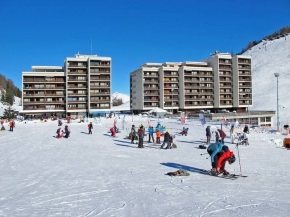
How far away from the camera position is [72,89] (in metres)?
77.7

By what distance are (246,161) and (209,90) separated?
260ft

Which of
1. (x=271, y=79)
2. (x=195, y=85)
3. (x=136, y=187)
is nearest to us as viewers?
(x=136, y=187)

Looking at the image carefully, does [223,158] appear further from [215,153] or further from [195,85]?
[195,85]

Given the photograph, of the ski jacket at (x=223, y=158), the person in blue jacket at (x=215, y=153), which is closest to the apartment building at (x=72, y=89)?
the person in blue jacket at (x=215, y=153)

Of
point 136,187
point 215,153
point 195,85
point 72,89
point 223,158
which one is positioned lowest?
point 136,187

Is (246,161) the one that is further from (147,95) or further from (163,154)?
(147,95)

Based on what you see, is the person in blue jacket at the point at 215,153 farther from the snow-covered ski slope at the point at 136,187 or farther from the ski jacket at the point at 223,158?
the snow-covered ski slope at the point at 136,187

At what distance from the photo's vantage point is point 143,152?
19.7m

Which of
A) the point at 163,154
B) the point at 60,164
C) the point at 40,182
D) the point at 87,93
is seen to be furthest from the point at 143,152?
the point at 87,93

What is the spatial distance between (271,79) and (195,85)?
84803mm

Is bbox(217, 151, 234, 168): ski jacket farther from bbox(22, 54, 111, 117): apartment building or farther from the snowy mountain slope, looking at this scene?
the snowy mountain slope

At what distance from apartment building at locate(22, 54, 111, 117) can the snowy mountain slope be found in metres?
57.3

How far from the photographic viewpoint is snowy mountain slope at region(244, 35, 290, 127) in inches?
4680

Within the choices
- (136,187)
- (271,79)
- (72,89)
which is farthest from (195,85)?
(271,79)
